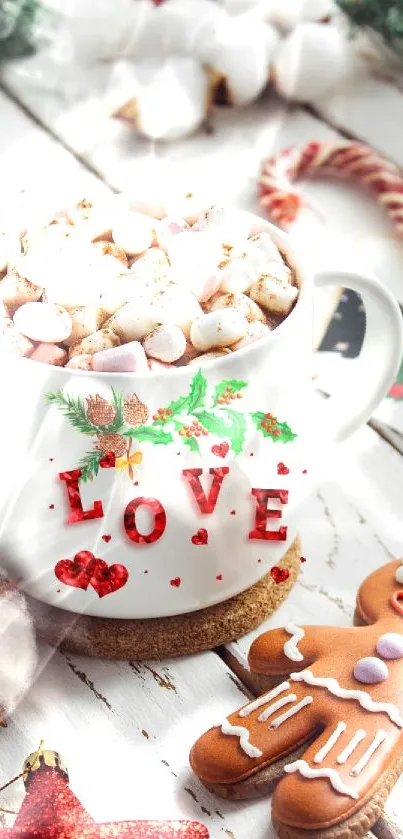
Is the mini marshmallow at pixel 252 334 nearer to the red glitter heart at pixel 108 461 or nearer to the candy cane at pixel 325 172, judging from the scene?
the red glitter heart at pixel 108 461

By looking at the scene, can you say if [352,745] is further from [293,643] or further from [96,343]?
[96,343]

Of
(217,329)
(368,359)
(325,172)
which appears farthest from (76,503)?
(325,172)

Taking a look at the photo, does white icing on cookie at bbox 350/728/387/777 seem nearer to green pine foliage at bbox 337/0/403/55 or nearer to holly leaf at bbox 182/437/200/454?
holly leaf at bbox 182/437/200/454

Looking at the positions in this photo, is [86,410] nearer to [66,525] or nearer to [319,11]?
[66,525]

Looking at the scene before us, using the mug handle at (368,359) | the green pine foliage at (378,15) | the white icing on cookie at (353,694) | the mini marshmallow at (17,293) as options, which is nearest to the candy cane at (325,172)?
the green pine foliage at (378,15)

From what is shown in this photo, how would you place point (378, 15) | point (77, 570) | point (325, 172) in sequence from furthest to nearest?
point (378, 15) → point (325, 172) → point (77, 570)

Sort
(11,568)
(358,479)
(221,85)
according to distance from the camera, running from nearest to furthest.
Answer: (11,568), (358,479), (221,85)

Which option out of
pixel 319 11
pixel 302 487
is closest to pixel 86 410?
pixel 302 487

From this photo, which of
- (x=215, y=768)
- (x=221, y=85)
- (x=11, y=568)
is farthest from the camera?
(x=221, y=85)
